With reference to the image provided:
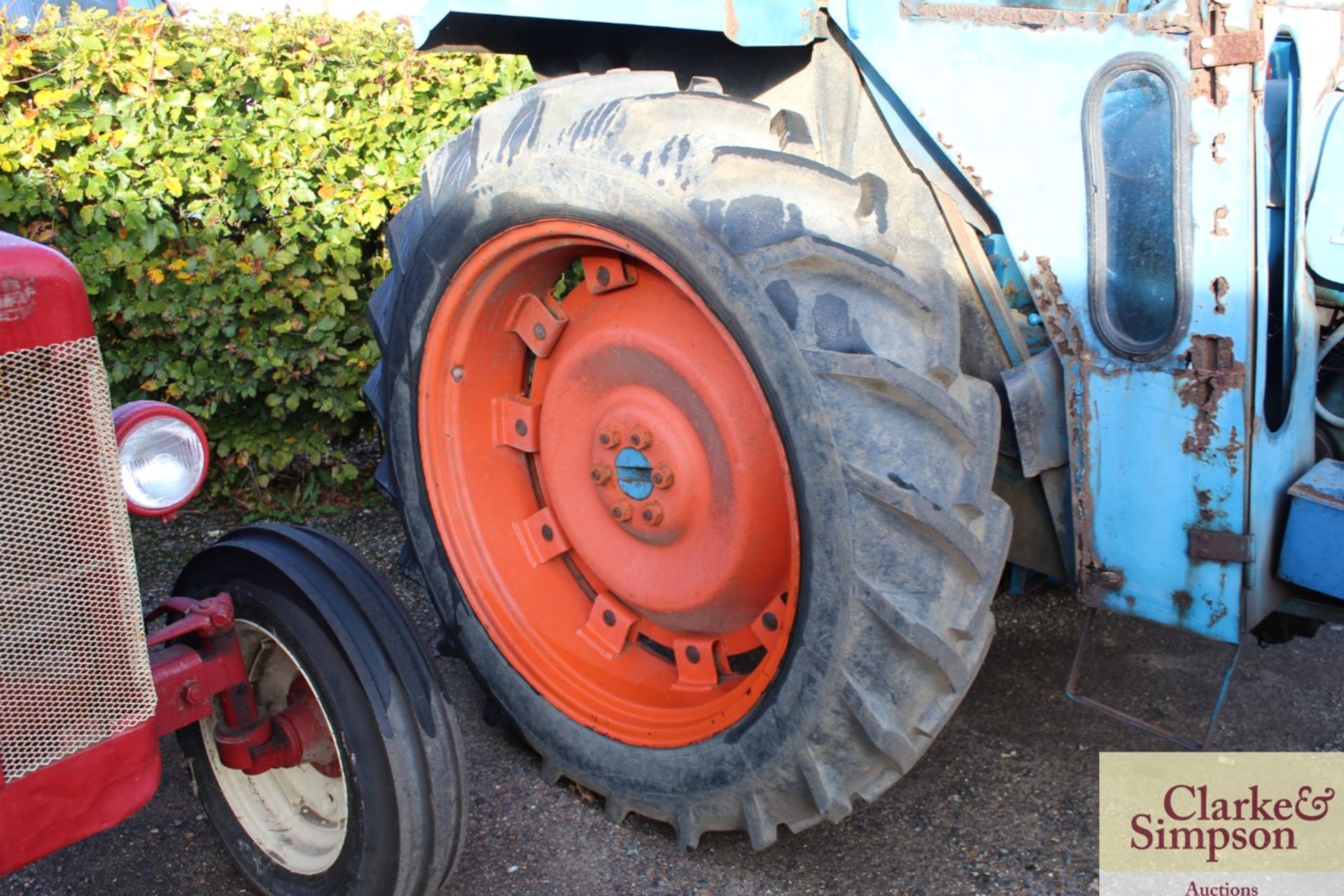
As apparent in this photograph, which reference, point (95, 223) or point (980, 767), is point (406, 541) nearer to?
point (980, 767)

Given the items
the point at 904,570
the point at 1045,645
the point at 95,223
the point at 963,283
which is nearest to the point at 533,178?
the point at 963,283

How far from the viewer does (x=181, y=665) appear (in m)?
1.73

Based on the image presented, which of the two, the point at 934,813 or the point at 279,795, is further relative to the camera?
the point at 934,813

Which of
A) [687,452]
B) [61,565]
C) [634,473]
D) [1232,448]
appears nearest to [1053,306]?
[1232,448]

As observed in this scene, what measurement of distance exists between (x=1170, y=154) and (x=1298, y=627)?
936 mm

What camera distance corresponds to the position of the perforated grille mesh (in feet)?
4.69

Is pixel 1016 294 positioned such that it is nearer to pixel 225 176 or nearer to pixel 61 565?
pixel 61 565

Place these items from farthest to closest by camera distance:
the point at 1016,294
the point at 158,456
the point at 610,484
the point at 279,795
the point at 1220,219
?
the point at 610,484
the point at 279,795
the point at 1016,294
the point at 1220,219
the point at 158,456

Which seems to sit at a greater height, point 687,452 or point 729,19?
point 729,19

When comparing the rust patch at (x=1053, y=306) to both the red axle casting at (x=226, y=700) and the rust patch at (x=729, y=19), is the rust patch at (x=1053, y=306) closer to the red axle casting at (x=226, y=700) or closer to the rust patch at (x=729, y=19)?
the rust patch at (x=729, y=19)

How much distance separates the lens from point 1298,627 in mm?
2170

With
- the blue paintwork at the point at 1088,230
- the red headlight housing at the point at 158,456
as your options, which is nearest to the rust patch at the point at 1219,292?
the blue paintwork at the point at 1088,230

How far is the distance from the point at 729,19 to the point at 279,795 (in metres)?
1.57

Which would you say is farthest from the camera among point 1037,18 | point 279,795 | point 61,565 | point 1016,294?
point 279,795
